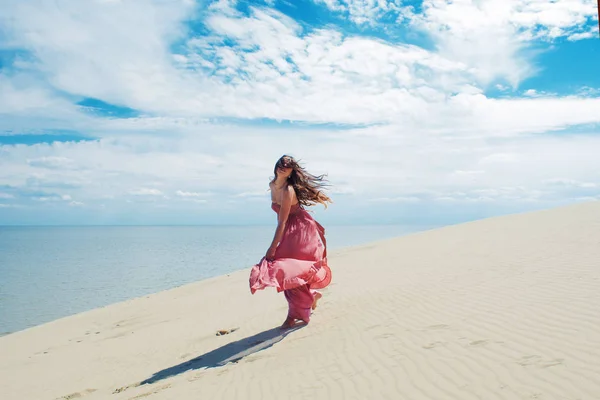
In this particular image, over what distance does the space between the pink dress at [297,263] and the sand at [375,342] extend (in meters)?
0.69

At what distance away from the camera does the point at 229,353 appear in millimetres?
6891

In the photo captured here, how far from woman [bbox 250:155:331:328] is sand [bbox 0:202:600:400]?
0.81 metres

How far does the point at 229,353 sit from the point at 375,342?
2189 mm

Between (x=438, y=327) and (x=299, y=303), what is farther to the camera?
(x=299, y=303)

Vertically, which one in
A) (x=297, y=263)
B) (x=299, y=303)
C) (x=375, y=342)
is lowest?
(x=375, y=342)

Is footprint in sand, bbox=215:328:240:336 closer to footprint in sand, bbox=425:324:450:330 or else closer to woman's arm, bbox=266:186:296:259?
Answer: woman's arm, bbox=266:186:296:259

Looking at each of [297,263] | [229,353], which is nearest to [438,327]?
[297,263]

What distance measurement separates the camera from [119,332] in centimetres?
1138

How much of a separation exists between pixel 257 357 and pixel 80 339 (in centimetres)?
691

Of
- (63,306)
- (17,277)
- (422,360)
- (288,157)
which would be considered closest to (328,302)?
(288,157)

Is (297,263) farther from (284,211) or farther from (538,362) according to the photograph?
(538,362)

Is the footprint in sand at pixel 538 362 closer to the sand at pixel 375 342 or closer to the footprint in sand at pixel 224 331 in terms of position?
the sand at pixel 375 342

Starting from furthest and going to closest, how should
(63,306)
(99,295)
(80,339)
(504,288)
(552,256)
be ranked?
(99,295) → (63,306) → (80,339) → (552,256) → (504,288)

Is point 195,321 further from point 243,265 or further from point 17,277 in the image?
point 17,277
